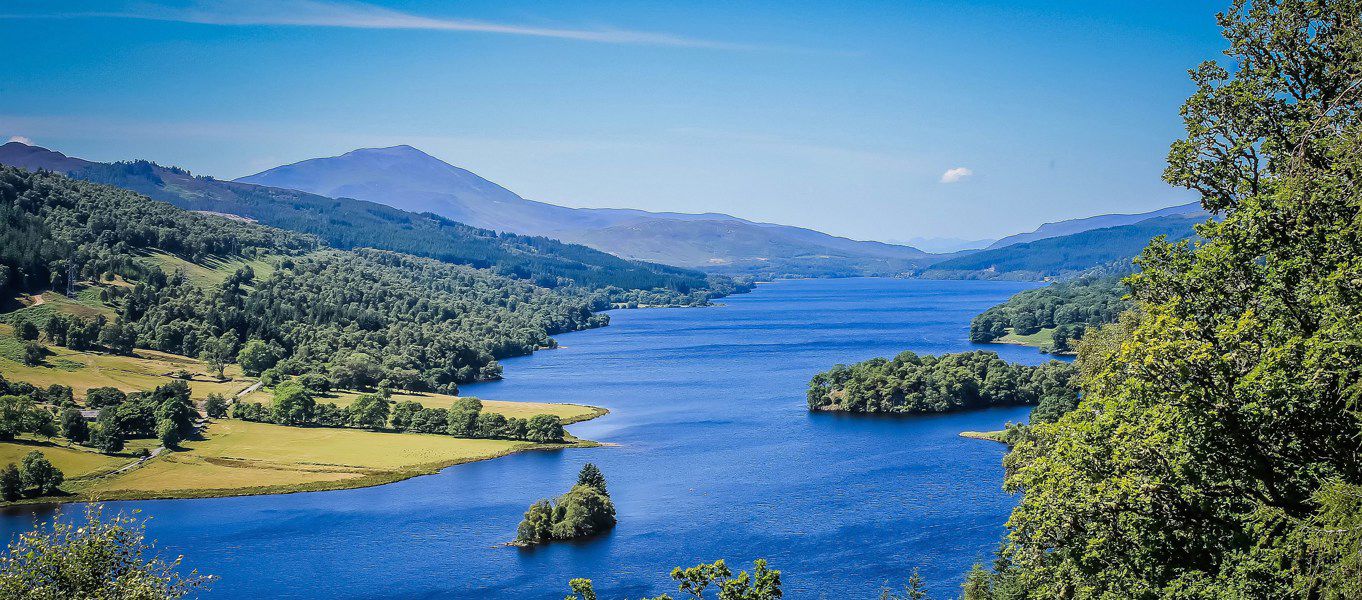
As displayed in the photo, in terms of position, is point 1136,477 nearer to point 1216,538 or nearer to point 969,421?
point 1216,538

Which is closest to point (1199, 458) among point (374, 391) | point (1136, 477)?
point (1136, 477)

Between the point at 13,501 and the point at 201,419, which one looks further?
the point at 201,419

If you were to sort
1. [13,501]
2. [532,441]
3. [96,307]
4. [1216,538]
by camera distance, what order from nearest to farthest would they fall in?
[1216,538]
[13,501]
[532,441]
[96,307]

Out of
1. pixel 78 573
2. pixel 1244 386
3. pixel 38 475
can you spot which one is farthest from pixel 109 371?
pixel 1244 386

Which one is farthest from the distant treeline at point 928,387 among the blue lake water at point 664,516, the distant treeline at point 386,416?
the distant treeline at point 386,416

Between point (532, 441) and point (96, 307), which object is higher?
point (96, 307)

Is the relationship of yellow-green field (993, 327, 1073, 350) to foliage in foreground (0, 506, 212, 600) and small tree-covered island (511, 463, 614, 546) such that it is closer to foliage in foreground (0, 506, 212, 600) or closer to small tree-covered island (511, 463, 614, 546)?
small tree-covered island (511, 463, 614, 546)
